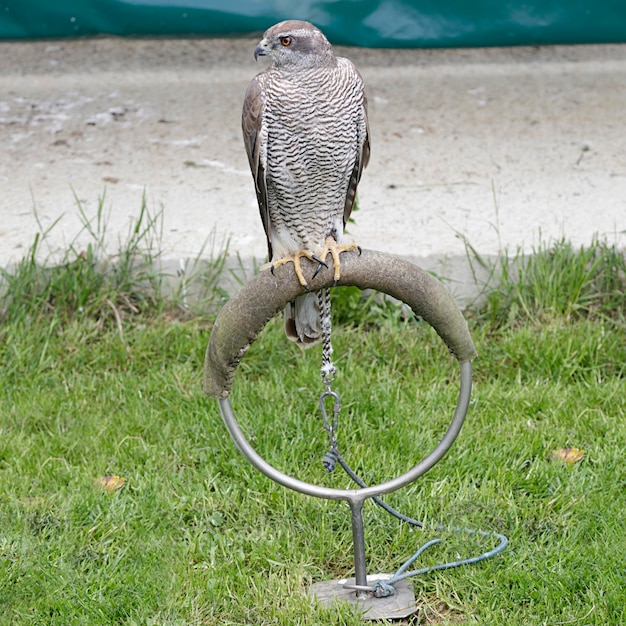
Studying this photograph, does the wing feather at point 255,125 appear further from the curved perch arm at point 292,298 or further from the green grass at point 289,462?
the green grass at point 289,462

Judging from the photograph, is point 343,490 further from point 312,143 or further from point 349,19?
point 349,19

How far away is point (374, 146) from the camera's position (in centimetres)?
514

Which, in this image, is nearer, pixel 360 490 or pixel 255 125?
pixel 360 490

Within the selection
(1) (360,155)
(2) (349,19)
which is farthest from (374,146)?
(1) (360,155)

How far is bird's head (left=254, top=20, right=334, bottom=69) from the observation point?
106 inches

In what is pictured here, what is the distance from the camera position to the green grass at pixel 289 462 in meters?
2.72

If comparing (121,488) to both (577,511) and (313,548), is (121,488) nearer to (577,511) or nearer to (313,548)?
(313,548)

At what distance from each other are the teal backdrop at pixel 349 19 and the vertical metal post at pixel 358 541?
3768mm

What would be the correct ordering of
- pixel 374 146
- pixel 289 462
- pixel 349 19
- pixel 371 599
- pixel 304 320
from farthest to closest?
pixel 349 19 → pixel 374 146 → pixel 289 462 → pixel 304 320 → pixel 371 599

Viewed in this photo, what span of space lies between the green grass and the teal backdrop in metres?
2.34

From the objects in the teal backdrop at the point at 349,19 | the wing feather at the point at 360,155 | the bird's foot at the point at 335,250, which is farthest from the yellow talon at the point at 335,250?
the teal backdrop at the point at 349,19

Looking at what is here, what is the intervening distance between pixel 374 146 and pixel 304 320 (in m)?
2.46

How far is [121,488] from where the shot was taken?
10.3 ft

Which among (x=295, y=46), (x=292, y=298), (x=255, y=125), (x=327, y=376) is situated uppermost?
(x=295, y=46)
